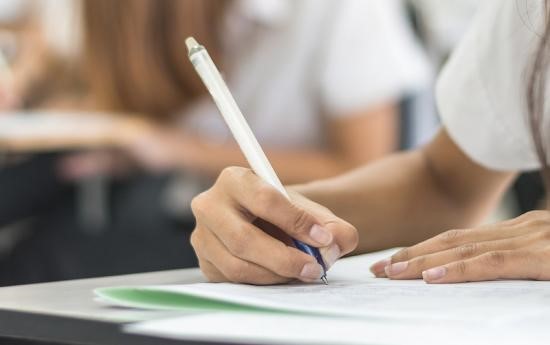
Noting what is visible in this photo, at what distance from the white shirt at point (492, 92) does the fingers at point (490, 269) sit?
0.71 ft

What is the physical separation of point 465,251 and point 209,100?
3.46 feet

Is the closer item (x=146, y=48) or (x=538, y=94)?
(x=538, y=94)

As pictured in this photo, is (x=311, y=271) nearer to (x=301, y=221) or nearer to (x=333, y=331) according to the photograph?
(x=301, y=221)

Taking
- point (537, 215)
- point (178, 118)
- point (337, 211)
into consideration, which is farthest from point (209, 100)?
point (537, 215)

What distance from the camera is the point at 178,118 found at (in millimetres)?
1655

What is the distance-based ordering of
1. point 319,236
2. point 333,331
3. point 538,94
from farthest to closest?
1. point 538,94
2. point 319,236
3. point 333,331

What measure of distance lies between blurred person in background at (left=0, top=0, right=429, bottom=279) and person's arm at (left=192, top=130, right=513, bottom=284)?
614 millimetres

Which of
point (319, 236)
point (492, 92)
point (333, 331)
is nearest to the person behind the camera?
point (333, 331)

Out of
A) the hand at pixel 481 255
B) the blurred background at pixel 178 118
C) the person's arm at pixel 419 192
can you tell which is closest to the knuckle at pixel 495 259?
the hand at pixel 481 255

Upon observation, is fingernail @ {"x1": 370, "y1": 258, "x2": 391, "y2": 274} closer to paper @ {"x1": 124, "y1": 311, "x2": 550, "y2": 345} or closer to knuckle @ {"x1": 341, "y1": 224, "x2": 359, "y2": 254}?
knuckle @ {"x1": 341, "y1": 224, "x2": 359, "y2": 254}

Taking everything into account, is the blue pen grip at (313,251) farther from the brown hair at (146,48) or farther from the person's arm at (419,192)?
the brown hair at (146,48)

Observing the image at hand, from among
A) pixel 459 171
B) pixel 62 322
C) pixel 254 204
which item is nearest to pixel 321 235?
pixel 254 204

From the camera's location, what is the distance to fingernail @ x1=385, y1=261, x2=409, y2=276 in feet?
1.98

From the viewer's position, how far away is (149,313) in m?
0.46
